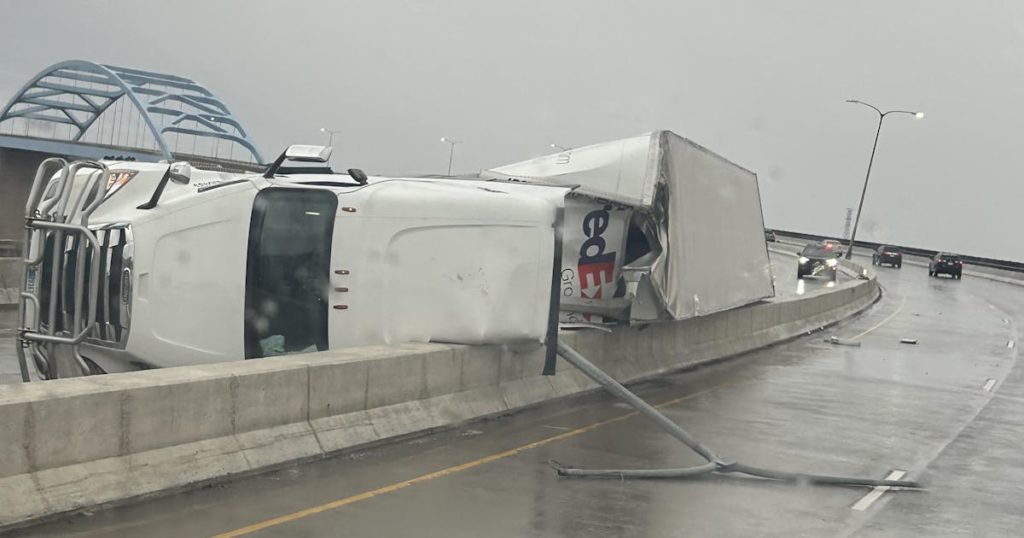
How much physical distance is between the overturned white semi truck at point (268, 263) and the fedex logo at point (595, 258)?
294 centimetres

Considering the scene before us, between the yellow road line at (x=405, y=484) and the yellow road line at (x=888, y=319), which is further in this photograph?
the yellow road line at (x=888, y=319)

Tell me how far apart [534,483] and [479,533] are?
203cm

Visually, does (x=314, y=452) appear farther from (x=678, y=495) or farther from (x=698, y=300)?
(x=698, y=300)

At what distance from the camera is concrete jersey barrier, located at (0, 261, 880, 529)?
811 centimetres

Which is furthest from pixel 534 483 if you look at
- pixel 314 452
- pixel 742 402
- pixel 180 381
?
pixel 742 402

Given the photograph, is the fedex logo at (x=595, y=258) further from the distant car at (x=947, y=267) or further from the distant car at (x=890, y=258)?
the distant car at (x=890, y=258)

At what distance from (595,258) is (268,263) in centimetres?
684

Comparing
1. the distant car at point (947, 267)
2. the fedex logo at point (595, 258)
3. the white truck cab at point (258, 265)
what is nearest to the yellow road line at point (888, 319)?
the fedex logo at point (595, 258)

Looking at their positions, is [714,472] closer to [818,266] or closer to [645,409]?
[645,409]


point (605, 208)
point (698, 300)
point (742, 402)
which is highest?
point (605, 208)

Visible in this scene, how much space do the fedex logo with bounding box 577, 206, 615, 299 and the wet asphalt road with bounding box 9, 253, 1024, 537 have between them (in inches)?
67.6

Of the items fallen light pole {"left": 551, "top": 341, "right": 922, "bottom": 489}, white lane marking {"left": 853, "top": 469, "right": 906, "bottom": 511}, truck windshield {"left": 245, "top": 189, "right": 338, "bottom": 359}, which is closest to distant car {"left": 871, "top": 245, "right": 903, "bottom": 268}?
white lane marking {"left": 853, "top": 469, "right": 906, "bottom": 511}

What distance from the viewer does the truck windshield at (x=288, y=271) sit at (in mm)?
12031

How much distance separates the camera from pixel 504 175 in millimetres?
18594
